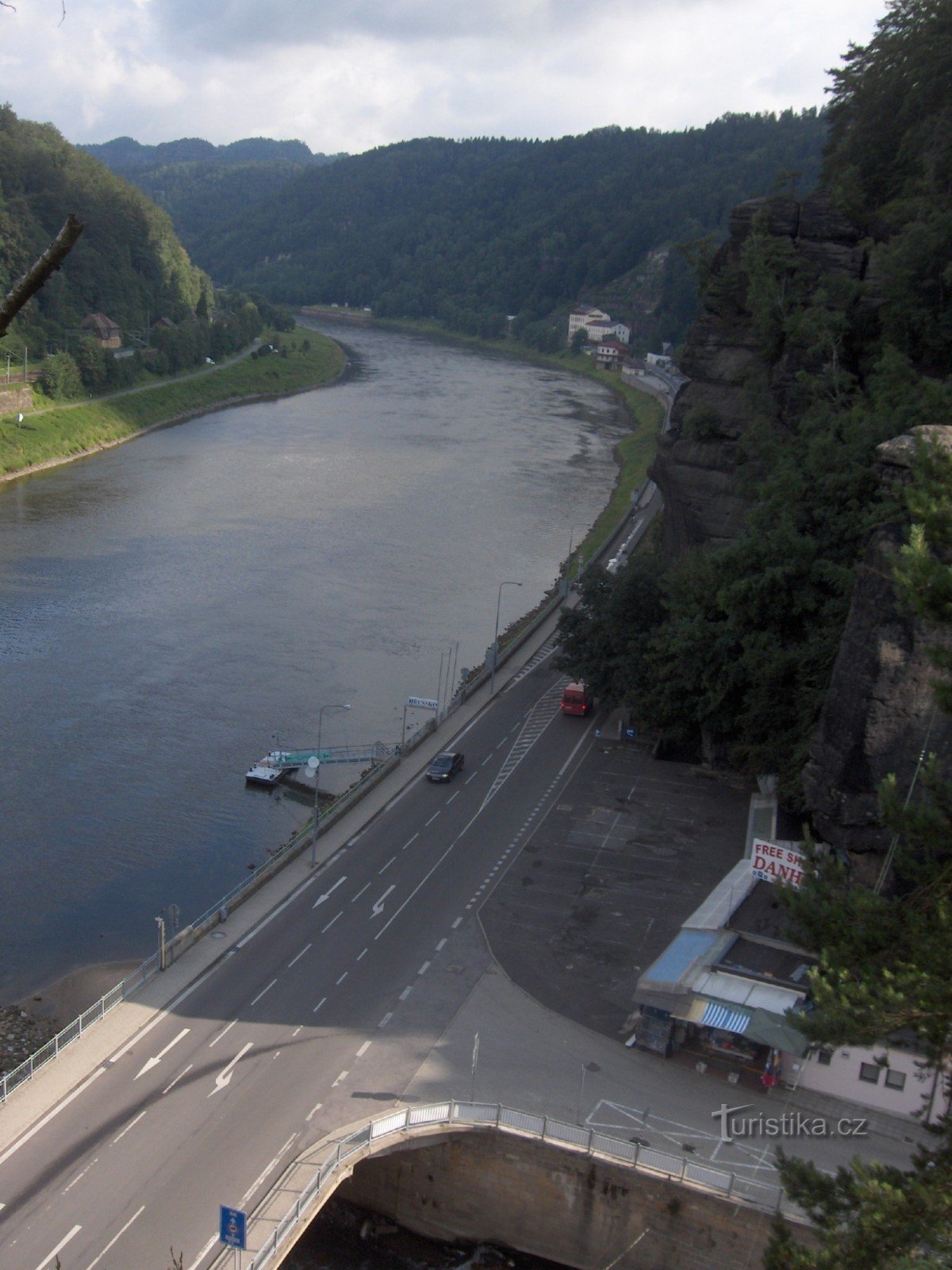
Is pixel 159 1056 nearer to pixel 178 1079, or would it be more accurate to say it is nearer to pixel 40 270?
pixel 178 1079

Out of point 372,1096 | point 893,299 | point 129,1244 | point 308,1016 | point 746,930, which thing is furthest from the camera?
point 893,299

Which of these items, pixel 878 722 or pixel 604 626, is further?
pixel 604 626

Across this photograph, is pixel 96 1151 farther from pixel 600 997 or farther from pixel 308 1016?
pixel 600 997

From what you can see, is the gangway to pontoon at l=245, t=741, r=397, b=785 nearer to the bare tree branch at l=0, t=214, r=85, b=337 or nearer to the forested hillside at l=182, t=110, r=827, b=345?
the bare tree branch at l=0, t=214, r=85, b=337

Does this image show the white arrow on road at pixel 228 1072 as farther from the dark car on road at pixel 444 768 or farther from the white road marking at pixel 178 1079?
the dark car on road at pixel 444 768

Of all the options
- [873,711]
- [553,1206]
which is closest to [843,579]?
[873,711]

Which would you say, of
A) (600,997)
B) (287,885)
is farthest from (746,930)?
(287,885)
